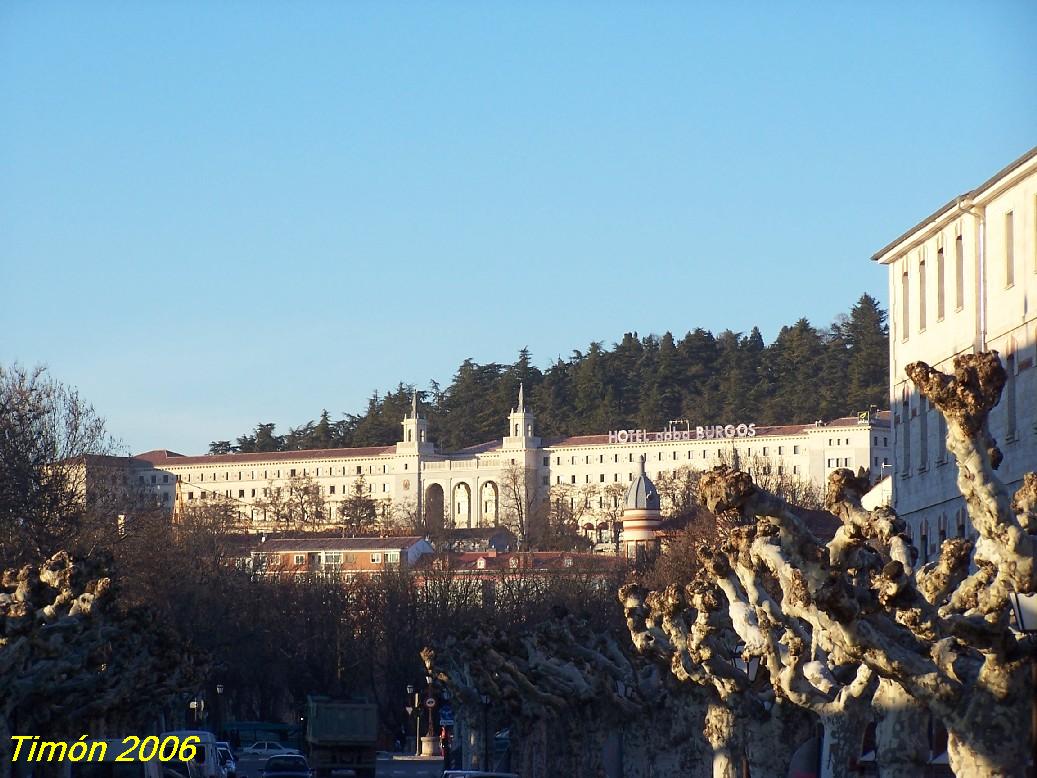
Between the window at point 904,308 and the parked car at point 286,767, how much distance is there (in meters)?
20.2

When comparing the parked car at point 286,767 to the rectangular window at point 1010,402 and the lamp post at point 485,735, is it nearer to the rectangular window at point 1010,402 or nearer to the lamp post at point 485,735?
the lamp post at point 485,735

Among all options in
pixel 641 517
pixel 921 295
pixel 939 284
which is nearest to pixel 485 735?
pixel 921 295

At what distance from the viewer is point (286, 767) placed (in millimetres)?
56969

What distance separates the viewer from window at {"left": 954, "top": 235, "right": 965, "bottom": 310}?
4941 centimetres

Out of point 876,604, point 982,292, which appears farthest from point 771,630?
point 982,292

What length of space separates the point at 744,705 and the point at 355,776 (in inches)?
1493

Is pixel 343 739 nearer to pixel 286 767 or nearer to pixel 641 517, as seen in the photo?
pixel 286 767

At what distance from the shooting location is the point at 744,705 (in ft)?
97.6

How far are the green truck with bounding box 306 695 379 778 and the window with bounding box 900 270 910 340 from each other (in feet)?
73.2

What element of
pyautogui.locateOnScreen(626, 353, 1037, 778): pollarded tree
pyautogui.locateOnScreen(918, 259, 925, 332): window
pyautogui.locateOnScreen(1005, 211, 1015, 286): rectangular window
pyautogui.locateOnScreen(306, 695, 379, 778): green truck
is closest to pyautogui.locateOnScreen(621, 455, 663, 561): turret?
pyautogui.locateOnScreen(306, 695, 379, 778): green truck

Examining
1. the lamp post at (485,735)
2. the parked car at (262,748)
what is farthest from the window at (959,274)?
the parked car at (262,748)

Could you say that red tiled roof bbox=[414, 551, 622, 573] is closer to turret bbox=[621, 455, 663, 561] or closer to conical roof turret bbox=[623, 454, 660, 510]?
turret bbox=[621, 455, 663, 561]

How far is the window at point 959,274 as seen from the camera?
162 feet

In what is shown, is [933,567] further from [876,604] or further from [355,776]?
[355,776]
